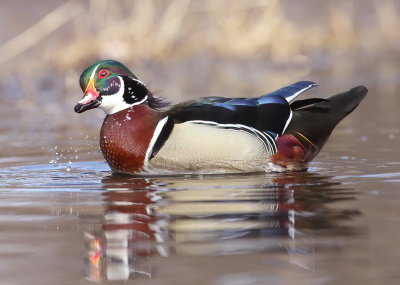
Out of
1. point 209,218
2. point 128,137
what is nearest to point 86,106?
point 128,137

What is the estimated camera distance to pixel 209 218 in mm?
5320

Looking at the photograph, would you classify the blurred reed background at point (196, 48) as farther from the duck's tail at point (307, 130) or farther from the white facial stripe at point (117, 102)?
the duck's tail at point (307, 130)

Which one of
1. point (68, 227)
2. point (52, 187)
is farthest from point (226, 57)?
point (68, 227)

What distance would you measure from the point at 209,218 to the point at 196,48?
11326mm

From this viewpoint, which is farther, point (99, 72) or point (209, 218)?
point (99, 72)

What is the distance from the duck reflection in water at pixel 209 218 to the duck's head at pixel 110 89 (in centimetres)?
55

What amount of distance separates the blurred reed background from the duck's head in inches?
214

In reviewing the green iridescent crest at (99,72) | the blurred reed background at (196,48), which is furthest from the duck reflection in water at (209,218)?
the blurred reed background at (196,48)

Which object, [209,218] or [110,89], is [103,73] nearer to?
[110,89]

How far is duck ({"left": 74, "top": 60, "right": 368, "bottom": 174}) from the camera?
6980 millimetres

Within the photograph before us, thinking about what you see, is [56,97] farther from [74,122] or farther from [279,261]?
[279,261]

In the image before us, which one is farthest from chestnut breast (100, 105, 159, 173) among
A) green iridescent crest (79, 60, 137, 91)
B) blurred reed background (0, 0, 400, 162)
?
blurred reed background (0, 0, 400, 162)

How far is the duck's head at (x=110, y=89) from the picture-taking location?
7203mm

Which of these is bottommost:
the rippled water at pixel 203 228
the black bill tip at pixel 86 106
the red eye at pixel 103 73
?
the rippled water at pixel 203 228
